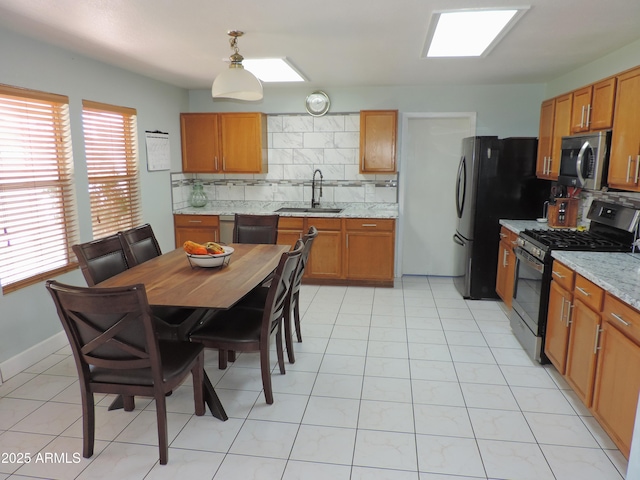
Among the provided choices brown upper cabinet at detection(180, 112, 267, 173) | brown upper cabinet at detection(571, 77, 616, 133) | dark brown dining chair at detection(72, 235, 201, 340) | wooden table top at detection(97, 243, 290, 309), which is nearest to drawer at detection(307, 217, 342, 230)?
brown upper cabinet at detection(180, 112, 267, 173)

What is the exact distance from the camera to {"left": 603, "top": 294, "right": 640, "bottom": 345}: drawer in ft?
6.51

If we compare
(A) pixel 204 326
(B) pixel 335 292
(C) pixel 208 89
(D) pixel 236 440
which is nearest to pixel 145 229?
(A) pixel 204 326

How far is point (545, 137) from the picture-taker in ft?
13.4

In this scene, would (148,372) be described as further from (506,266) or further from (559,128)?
(559,128)

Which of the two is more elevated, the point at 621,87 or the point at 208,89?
the point at 208,89

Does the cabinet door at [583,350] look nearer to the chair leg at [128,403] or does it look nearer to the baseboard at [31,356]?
the chair leg at [128,403]

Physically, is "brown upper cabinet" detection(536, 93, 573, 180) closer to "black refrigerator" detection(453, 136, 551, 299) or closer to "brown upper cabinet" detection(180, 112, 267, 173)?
"black refrigerator" detection(453, 136, 551, 299)

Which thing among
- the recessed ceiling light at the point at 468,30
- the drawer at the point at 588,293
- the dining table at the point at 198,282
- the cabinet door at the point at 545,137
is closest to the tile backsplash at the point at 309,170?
the cabinet door at the point at 545,137

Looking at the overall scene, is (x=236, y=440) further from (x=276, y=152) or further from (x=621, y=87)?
(x=276, y=152)

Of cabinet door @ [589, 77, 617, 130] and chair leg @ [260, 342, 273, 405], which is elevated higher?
cabinet door @ [589, 77, 617, 130]

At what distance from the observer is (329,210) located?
16.9 feet

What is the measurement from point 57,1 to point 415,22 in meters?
1.94

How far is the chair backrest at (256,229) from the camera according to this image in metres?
4.00

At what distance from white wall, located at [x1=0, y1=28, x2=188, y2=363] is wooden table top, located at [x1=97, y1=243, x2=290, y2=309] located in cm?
88
